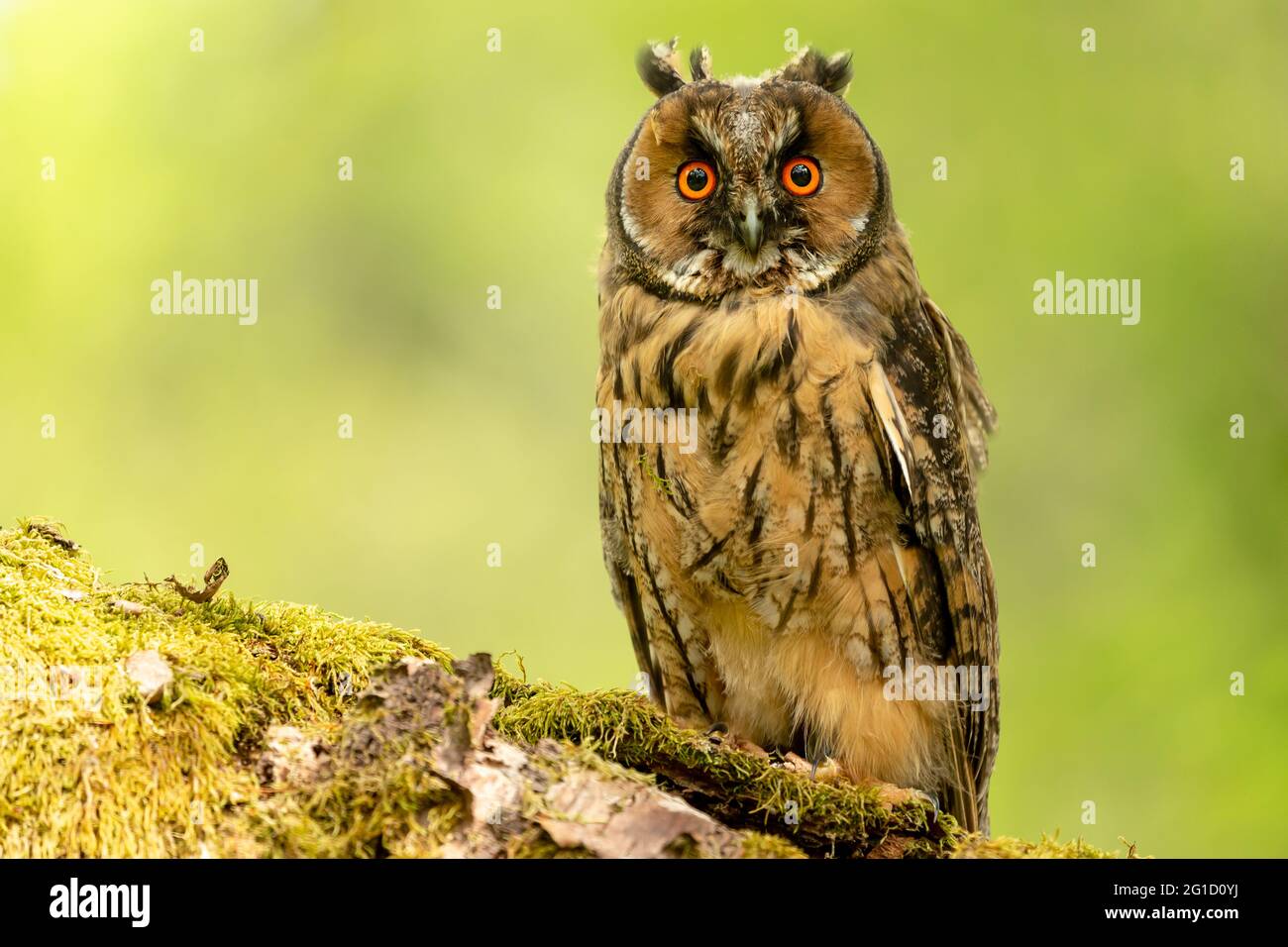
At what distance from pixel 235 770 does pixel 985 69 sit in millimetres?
5781

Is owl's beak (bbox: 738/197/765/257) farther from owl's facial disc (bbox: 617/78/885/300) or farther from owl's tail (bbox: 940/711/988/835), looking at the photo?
owl's tail (bbox: 940/711/988/835)

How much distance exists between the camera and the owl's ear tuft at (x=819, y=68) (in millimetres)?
3123

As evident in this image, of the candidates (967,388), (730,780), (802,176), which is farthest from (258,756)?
(967,388)

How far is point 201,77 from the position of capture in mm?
6176

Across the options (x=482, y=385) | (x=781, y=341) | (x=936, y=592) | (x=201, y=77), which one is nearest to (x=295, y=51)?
(x=201, y=77)

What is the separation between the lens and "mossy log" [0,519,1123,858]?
5.00 ft

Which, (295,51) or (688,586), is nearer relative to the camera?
(688,586)

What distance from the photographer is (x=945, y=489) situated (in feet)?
9.39

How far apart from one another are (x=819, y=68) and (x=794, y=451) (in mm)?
1265

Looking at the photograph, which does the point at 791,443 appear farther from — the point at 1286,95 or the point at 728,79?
the point at 1286,95
